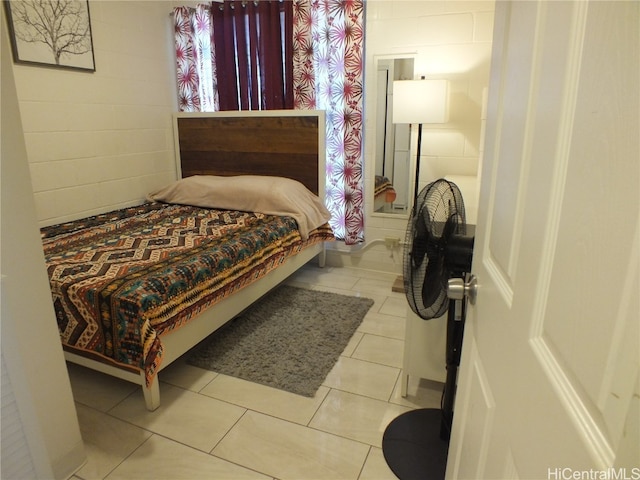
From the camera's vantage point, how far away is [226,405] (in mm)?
1884

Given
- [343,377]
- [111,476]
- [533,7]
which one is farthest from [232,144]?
[533,7]

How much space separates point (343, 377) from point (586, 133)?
6.11ft

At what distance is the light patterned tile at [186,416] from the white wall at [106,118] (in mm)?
1598

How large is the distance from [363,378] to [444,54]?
232 centimetres

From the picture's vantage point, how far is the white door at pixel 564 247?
1.15 ft

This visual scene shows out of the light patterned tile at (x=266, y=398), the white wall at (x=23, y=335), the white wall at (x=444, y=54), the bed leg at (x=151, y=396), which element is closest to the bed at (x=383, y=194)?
the white wall at (x=444, y=54)

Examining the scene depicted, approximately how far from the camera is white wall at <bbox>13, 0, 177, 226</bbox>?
8.78 ft

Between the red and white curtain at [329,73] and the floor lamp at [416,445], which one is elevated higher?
the red and white curtain at [329,73]

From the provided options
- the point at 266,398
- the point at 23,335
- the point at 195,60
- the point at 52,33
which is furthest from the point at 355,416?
the point at 195,60

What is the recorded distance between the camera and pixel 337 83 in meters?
3.23

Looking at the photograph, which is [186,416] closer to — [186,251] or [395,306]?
[186,251]

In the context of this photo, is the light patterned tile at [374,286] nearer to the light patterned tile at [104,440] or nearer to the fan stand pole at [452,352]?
the fan stand pole at [452,352]

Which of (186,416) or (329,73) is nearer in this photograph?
(186,416)

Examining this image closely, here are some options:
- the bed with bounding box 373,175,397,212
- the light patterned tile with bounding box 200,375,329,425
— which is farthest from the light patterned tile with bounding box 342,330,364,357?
the bed with bounding box 373,175,397,212
